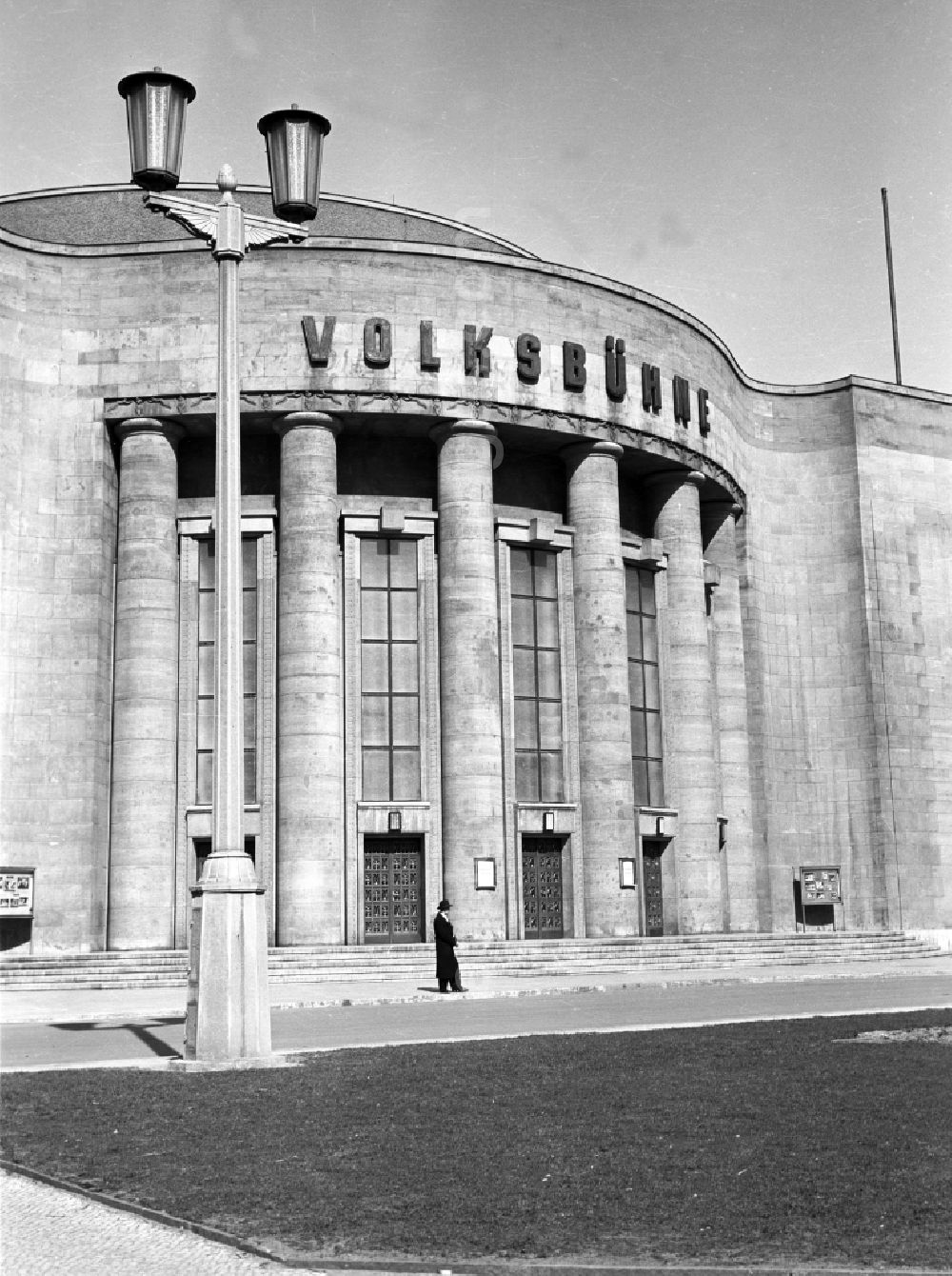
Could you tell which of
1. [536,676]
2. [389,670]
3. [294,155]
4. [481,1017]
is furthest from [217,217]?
[536,676]

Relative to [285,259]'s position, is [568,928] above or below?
below

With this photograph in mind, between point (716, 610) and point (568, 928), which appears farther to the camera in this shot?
point (716, 610)

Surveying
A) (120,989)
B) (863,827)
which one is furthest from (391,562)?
(863,827)

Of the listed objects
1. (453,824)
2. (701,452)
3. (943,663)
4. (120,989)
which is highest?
(701,452)

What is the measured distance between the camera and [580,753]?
43.9 metres

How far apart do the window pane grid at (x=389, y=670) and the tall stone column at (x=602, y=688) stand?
4.79 m

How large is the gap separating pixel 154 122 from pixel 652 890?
32.9 meters

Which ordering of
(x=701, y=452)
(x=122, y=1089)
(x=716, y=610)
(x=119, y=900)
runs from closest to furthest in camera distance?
(x=122, y=1089) < (x=119, y=900) < (x=701, y=452) < (x=716, y=610)

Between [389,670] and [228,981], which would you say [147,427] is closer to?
[389,670]

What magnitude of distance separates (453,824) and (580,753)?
4.83m

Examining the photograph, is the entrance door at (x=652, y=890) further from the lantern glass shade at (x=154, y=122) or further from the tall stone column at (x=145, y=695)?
the lantern glass shade at (x=154, y=122)

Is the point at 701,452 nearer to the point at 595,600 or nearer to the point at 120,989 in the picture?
the point at 595,600

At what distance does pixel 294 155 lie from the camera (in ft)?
59.9

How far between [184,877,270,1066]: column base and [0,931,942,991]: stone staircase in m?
17.6
